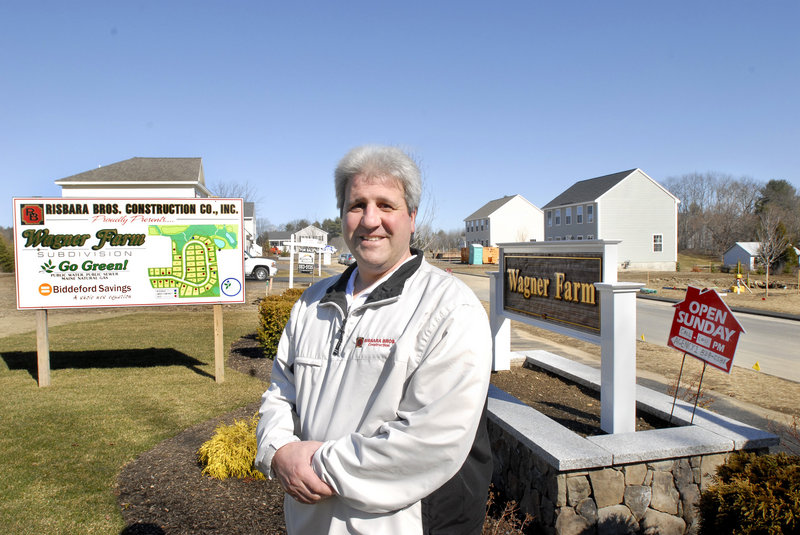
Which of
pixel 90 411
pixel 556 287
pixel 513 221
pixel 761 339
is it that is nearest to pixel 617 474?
pixel 556 287

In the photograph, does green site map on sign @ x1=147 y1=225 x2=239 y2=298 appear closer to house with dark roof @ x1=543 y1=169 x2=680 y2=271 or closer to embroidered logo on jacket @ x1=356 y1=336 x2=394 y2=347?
embroidered logo on jacket @ x1=356 y1=336 x2=394 y2=347

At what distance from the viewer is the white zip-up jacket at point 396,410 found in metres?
1.49

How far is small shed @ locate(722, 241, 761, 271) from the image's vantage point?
1686 inches

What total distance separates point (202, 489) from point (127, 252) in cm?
478

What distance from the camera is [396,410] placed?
158 centimetres

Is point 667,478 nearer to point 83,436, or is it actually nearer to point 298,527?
point 298,527

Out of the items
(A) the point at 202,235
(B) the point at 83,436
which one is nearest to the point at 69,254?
(A) the point at 202,235

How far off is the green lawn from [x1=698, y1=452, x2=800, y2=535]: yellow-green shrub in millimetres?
3578

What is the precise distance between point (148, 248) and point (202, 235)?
80 centimetres

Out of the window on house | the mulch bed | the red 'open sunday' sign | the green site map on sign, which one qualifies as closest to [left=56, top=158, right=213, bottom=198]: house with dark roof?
the green site map on sign

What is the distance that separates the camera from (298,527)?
5.71 ft

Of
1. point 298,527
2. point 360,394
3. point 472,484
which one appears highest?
point 360,394

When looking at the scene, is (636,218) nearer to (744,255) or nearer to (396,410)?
(744,255)

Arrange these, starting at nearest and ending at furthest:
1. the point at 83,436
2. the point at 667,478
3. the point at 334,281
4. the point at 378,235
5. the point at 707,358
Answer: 1. the point at 378,235
2. the point at 334,281
3. the point at 667,478
4. the point at 707,358
5. the point at 83,436
